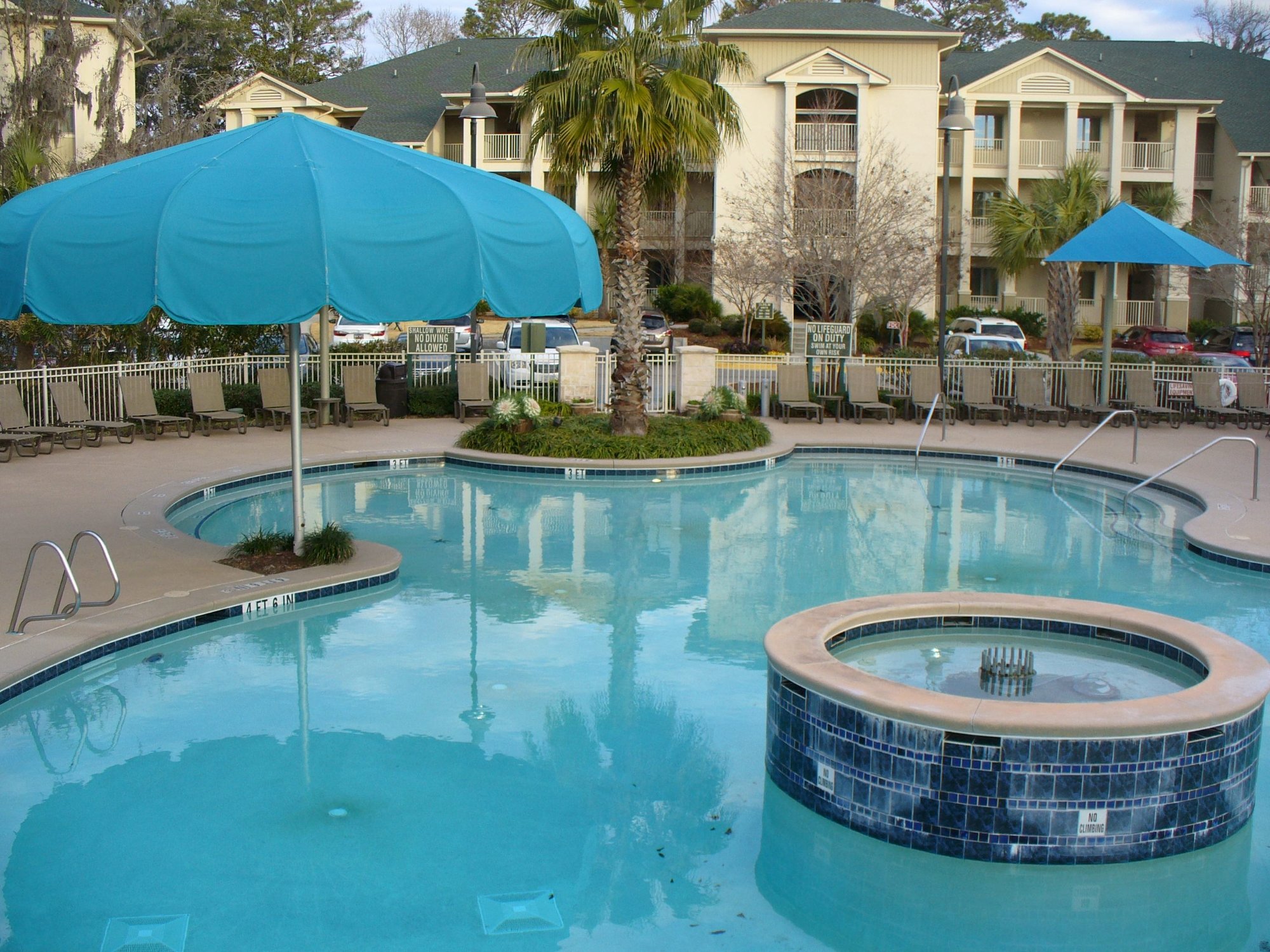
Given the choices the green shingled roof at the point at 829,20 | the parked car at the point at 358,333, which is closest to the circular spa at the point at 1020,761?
the parked car at the point at 358,333

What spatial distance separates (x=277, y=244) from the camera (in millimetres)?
8719

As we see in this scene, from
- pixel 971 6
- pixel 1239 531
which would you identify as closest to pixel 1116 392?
pixel 1239 531

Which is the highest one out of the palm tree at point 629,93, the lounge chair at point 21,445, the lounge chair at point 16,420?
the palm tree at point 629,93

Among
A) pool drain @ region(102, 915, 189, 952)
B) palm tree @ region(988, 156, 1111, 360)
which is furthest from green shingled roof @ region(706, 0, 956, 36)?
pool drain @ region(102, 915, 189, 952)

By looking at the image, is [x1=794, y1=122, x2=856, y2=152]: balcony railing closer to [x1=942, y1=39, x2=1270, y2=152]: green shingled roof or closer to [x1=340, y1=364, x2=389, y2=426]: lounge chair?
[x1=942, y1=39, x2=1270, y2=152]: green shingled roof

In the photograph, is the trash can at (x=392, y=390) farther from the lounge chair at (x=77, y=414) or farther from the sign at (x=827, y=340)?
the sign at (x=827, y=340)

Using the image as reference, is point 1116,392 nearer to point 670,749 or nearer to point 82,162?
point 670,749

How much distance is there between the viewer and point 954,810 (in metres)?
6.00

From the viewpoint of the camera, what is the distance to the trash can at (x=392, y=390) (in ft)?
71.1

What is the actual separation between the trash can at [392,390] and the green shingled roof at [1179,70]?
1086 inches

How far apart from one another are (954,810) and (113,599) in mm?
6295

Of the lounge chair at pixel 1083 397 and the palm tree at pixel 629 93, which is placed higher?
the palm tree at pixel 629 93

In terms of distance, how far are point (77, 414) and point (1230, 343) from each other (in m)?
31.3

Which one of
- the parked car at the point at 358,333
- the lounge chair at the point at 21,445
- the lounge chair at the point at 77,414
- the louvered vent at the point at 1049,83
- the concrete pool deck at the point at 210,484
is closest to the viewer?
the concrete pool deck at the point at 210,484
